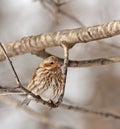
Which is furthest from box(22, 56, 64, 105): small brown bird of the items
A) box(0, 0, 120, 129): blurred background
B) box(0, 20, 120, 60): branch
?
box(0, 0, 120, 129): blurred background

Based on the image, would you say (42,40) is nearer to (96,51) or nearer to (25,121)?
(96,51)

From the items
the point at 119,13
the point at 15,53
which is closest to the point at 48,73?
the point at 15,53

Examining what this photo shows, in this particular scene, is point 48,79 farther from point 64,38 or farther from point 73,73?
point 73,73

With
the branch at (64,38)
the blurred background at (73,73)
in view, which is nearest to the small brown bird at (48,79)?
the branch at (64,38)

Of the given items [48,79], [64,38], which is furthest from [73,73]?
[64,38]

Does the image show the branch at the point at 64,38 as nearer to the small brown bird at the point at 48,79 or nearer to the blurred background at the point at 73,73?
the small brown bird at the point at 48,79

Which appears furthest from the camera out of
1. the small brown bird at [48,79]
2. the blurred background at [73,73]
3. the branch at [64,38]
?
the blurred background at [73,73]

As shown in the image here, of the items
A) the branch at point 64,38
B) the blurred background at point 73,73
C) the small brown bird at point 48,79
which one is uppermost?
the branch at point 64,38

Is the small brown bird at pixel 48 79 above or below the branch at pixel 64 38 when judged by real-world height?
below
